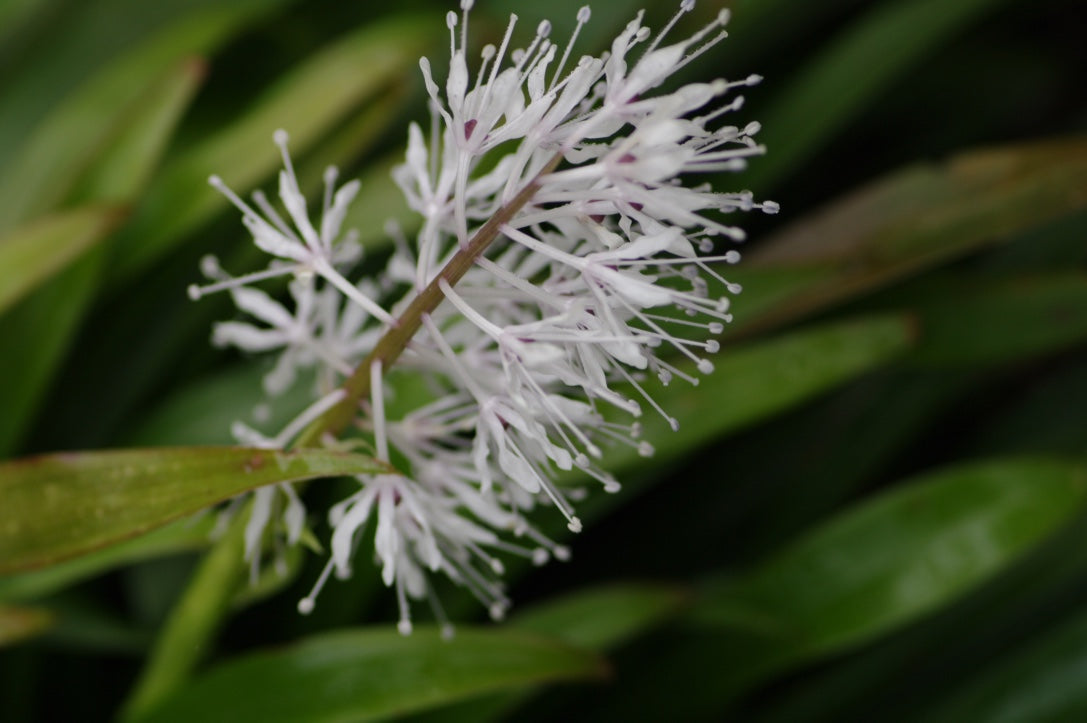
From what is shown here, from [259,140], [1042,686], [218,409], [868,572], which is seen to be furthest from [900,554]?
[259,140]

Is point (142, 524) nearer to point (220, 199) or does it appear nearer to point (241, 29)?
point (220, 199)

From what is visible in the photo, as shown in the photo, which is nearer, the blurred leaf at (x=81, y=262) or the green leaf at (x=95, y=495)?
the green leaf at (x=95, y=495)

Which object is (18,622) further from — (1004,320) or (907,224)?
(1004,320)

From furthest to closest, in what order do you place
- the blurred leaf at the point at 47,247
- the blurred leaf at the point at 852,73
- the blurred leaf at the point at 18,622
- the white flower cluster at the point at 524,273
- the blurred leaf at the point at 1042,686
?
the blurred leaf at the point at 852,73
the blurred leaf at the point at 1042,686
the blurred leaf at the point at 47,247
the blurred leaf at the point at 18,622
the white flower cluster at the point at 524,273

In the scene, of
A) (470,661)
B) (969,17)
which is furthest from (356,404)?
(969,17)

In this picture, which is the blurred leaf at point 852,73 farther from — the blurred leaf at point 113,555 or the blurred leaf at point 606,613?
the blurred leaf at point 113,555

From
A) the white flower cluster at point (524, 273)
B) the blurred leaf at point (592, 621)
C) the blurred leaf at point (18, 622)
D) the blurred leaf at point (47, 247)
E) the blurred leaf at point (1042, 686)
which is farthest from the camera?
the blurred leaf at point (1042, 686)

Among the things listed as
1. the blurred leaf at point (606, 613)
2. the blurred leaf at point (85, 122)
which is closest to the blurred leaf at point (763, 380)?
the blurred leaf at point (606, 613)
